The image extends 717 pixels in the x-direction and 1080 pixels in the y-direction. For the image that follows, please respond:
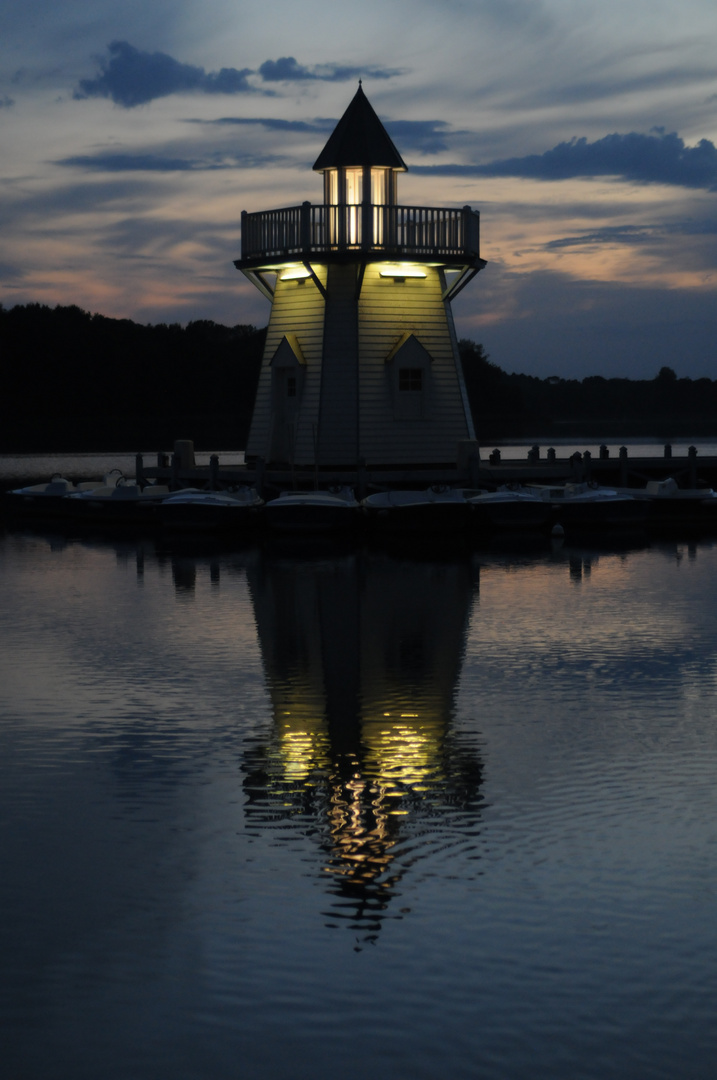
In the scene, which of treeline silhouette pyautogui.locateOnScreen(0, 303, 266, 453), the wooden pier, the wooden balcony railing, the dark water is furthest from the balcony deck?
treeline silhouette pyautogui.locateOnScreen(0, 303, 266, 453)

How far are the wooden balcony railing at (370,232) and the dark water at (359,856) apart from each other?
20.0 metres

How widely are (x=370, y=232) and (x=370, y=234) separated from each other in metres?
0.06

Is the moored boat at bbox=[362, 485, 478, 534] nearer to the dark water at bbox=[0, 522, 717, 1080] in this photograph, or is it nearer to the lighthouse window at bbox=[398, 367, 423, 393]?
the lighthouse window at bbox=[398, 367, 423, 393]

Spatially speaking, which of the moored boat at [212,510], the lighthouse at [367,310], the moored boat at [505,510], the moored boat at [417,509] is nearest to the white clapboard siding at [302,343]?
the lighthouse at [367,310]

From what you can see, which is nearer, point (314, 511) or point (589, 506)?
point (314, 511)

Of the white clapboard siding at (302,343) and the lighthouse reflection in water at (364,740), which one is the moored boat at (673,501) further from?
the lighthouse reflection in water at (364,740)

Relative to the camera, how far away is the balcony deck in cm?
3828

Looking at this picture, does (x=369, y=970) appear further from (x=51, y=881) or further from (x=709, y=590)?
(x=709, y=590)

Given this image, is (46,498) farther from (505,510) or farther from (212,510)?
(505,510)

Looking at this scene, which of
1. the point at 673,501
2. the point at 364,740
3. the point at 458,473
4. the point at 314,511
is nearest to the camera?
the point at 364,740

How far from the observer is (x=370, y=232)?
125 ft

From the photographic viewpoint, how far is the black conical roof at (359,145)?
38.4 m

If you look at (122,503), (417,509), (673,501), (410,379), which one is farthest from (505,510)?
(122,503)

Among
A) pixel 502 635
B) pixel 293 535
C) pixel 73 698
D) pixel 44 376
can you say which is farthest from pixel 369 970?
pixel 44 376
